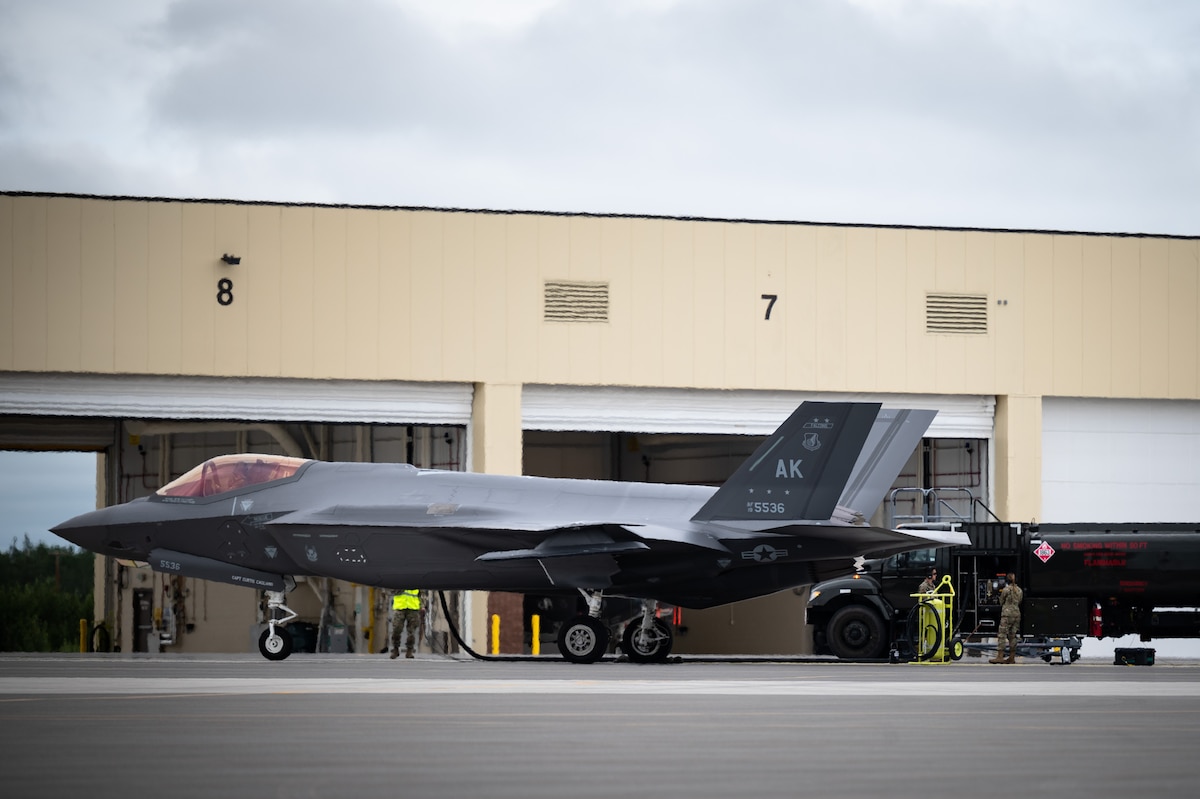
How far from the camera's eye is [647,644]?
963 inches

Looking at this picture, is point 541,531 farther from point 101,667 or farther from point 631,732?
point 631,732

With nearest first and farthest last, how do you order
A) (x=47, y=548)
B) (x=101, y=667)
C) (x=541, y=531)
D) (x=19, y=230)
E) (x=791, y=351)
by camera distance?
(x=101, y=667)
(x=541, y=531)
(x=19, y=230)
(x=791, y=351)
(x=47, y=548)

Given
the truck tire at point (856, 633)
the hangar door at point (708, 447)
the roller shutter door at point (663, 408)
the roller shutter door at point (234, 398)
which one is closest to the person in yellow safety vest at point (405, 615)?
the hangar door at point (708, 447)

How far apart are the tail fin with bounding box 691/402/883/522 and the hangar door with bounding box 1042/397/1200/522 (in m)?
12.2

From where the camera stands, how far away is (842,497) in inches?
998

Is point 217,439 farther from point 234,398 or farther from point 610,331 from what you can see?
point 610,331

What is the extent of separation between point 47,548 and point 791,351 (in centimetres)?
10511

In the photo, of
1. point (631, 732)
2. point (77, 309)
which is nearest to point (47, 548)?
point (77, 309)

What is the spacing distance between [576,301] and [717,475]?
13.9 m

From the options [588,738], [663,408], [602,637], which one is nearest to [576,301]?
[663,408]

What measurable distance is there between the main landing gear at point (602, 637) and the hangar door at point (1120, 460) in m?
13.0

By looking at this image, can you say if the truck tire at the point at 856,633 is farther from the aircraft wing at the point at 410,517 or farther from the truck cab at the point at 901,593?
the aircraft wing at the point at 410,517

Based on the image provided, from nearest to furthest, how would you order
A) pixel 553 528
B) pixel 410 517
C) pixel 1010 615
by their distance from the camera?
pixel 553 528
pixel 410 517
pixel 1010 615

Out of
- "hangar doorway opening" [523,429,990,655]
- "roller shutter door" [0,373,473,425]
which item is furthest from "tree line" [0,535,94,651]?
"roller shutter door" [0,373,473,425]
